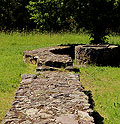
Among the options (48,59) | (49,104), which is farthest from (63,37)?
(49,104)

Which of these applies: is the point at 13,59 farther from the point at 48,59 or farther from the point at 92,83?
the point at 92,83

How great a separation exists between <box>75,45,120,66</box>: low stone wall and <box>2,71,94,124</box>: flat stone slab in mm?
4122

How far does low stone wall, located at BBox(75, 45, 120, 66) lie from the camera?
1034 cm

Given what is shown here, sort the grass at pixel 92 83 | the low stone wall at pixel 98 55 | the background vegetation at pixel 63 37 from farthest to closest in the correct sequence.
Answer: the low stone wall at pixel 98 55
the background vegetation at pixel 63 37
the grass at pixel 92 83

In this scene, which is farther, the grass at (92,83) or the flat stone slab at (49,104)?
the grass at (92,83)

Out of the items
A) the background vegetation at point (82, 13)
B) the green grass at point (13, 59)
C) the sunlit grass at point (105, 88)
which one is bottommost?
the sunlit grass at point (105, 88)

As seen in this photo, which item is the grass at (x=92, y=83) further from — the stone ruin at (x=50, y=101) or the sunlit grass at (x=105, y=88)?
the stone ruin at (x=50, y=101)

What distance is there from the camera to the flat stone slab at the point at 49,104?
395 centimetres

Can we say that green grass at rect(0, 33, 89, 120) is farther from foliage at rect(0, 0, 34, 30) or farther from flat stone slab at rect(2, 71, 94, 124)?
foliage at rect(0, 0, 34, 30)

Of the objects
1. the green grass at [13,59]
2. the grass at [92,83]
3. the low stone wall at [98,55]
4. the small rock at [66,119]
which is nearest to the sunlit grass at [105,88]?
the grass at [92,83]

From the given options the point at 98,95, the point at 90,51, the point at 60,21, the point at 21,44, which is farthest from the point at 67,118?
the point at 21,44

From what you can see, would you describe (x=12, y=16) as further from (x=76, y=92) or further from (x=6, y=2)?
(x=76, y=92)

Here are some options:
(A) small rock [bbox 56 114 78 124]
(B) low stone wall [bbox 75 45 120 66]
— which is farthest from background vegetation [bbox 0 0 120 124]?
(A) small rock [bbox 56 114 78 124]

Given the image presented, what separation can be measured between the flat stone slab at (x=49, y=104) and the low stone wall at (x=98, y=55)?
4122 millimetres
